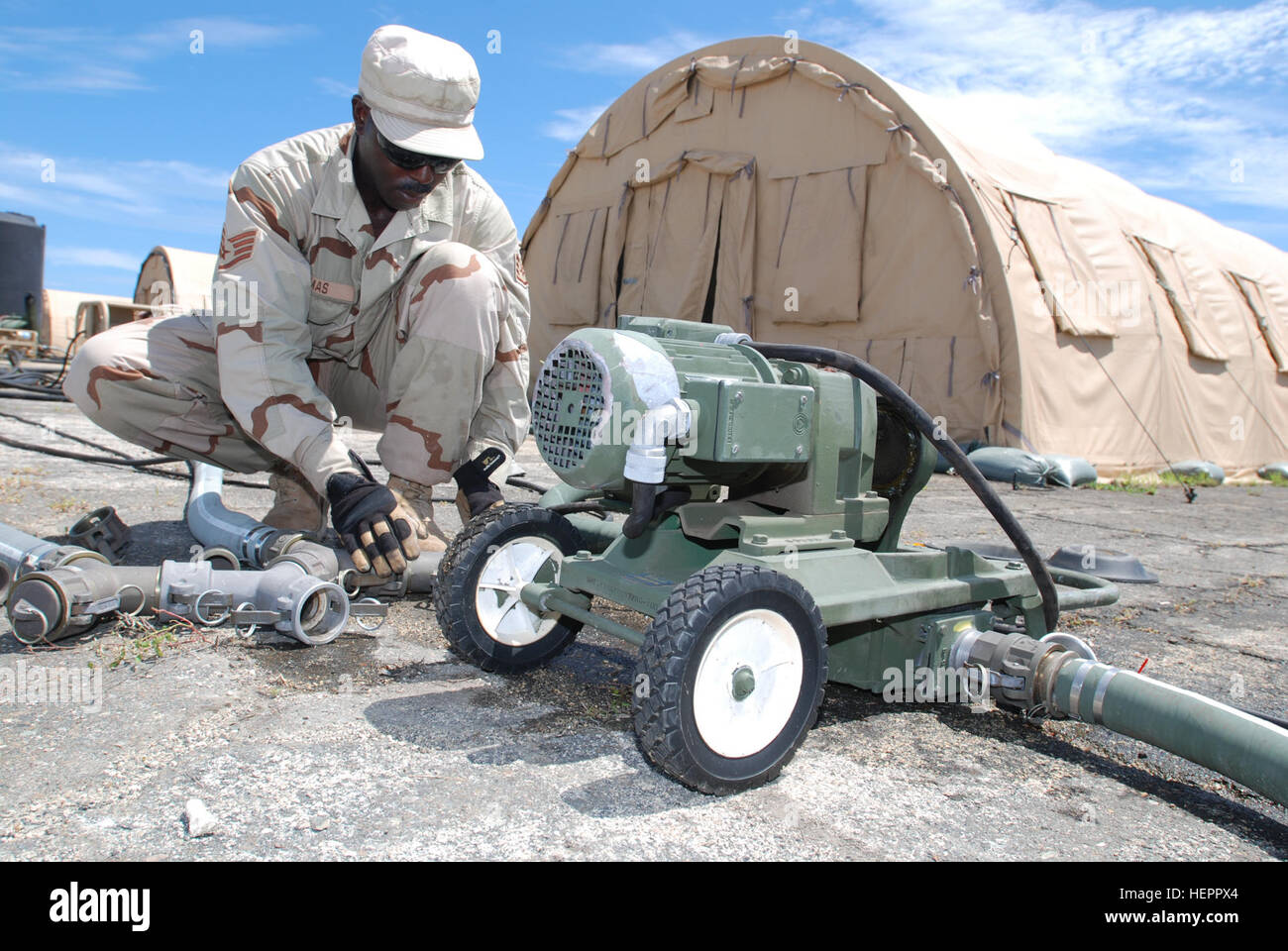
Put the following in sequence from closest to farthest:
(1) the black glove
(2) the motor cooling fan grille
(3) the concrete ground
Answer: (3) the concrete ground < (2) the motor cooling fan grille < (1) the black glove

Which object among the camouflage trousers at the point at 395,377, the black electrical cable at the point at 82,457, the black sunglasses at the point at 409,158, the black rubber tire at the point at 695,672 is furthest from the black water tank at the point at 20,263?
the black rubber tire at the point at 695,672

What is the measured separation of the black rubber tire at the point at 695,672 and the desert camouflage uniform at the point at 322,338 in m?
1.23

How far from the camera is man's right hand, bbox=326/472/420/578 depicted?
2135 mm

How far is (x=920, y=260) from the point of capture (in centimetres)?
702

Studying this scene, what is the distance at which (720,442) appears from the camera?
1.60 meters

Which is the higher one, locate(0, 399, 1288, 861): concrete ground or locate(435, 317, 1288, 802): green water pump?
locate(435, 317, 1288, 802): green water pump

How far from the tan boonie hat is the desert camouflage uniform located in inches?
10.9

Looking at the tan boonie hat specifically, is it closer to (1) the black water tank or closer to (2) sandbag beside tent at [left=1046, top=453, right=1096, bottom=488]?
(2) sandbag beside tent at [left=1046, top=453, right=1096, bottom=488]

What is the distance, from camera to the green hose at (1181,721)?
1.40 meters

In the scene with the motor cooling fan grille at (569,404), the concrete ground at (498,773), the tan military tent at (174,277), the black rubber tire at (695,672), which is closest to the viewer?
the concrete ground at (498,773)

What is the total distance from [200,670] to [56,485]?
251 centimetres

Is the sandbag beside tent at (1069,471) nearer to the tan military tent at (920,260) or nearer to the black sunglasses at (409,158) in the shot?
the tan military tent at (920,260)

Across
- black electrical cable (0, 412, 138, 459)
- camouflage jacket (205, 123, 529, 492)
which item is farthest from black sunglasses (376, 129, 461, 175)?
black electrical cable (0, 412, 138, 459)
